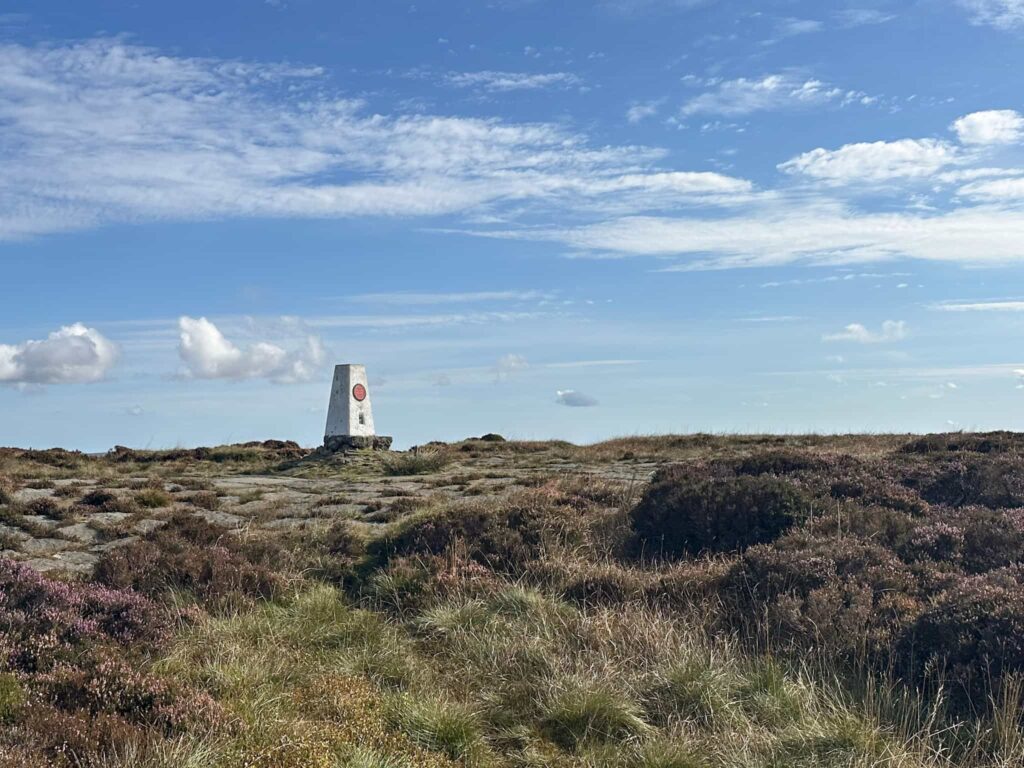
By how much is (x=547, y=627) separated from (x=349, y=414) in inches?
701

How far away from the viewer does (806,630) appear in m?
7.65

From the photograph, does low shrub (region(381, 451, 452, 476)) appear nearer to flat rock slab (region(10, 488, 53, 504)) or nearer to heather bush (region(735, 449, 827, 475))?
flat rock slab (region(10, 488, 53, 504))

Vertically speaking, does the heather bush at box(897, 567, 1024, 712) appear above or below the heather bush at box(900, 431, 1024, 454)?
below

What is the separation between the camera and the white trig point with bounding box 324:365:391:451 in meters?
25.1

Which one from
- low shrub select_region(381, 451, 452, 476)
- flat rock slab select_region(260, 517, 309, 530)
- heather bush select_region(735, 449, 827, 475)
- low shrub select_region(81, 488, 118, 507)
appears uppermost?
heather bush select_region(735, 449, 827, 475)

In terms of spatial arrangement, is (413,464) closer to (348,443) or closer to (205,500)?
(348,443)

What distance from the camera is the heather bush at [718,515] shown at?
10898 mm

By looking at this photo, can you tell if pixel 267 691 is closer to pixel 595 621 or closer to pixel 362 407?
pixel 595 621

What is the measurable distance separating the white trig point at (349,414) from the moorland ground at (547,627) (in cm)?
1109

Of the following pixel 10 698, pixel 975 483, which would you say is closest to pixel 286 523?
pixel 10 698

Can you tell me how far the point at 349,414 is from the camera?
25078 mm

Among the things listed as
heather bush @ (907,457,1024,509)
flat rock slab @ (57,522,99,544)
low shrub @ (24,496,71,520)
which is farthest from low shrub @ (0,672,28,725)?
heather bush @ (907,457,1024,509)

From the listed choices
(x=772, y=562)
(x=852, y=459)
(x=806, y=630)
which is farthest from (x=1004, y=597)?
(x=852, y=459)

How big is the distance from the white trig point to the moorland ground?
11093 mm
